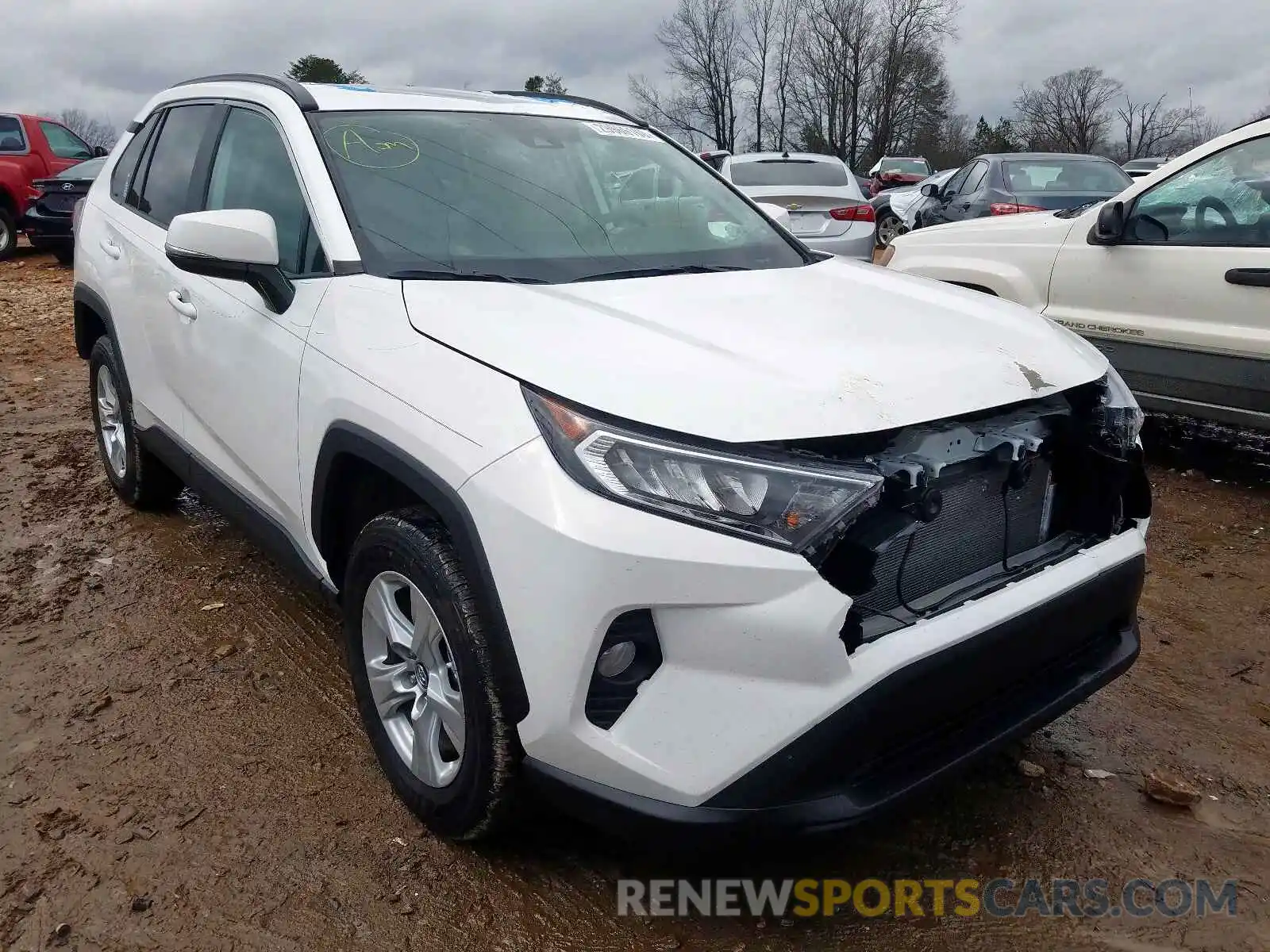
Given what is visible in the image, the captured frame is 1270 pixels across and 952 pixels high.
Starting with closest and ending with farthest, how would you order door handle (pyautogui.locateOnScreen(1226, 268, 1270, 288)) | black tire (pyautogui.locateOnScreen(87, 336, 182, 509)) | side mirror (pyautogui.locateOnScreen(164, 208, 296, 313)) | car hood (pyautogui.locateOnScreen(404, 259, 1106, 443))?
1. car hood (pyautogui.locateOnScreen(404, 259, 1106, 443))
2. side mirror (pyautogui.locateOnScreen(164, 208, 296, 313))
3. black tire (pyautogui.locateOnScreen(87, 336, 182, 509))
4. door handle (pyautogui.locateOnScreen(1226, 268, 1270, 288))

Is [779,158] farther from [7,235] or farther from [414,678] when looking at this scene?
[7,235]

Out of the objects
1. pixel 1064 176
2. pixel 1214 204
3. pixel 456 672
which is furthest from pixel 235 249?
pixel 1064 176

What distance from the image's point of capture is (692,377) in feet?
6.32

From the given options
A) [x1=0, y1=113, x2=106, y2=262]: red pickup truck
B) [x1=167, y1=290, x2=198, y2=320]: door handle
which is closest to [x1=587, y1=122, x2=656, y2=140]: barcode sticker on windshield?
[x1=167, y1=290, x2=198, y2=320]: door handle

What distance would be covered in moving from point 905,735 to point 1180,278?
3.49m

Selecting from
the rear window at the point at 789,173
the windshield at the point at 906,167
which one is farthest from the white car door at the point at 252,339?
the windshield at the point at 906,167

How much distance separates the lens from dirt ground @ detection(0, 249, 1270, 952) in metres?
2.11

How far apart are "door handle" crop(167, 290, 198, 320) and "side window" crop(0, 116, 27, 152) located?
1276cm

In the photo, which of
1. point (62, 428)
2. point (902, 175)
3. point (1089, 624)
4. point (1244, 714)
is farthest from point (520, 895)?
point (902, 175)

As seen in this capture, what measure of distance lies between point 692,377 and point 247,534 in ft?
5.93

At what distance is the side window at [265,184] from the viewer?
2668 millimetres

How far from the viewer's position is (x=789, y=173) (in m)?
9.61

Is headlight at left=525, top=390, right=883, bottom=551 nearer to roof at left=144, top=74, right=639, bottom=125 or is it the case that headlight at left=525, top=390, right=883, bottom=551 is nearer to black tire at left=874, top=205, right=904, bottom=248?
roof at left=144, top=74, right=639, bottom=125

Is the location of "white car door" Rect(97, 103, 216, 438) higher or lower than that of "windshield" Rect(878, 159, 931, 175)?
lower
